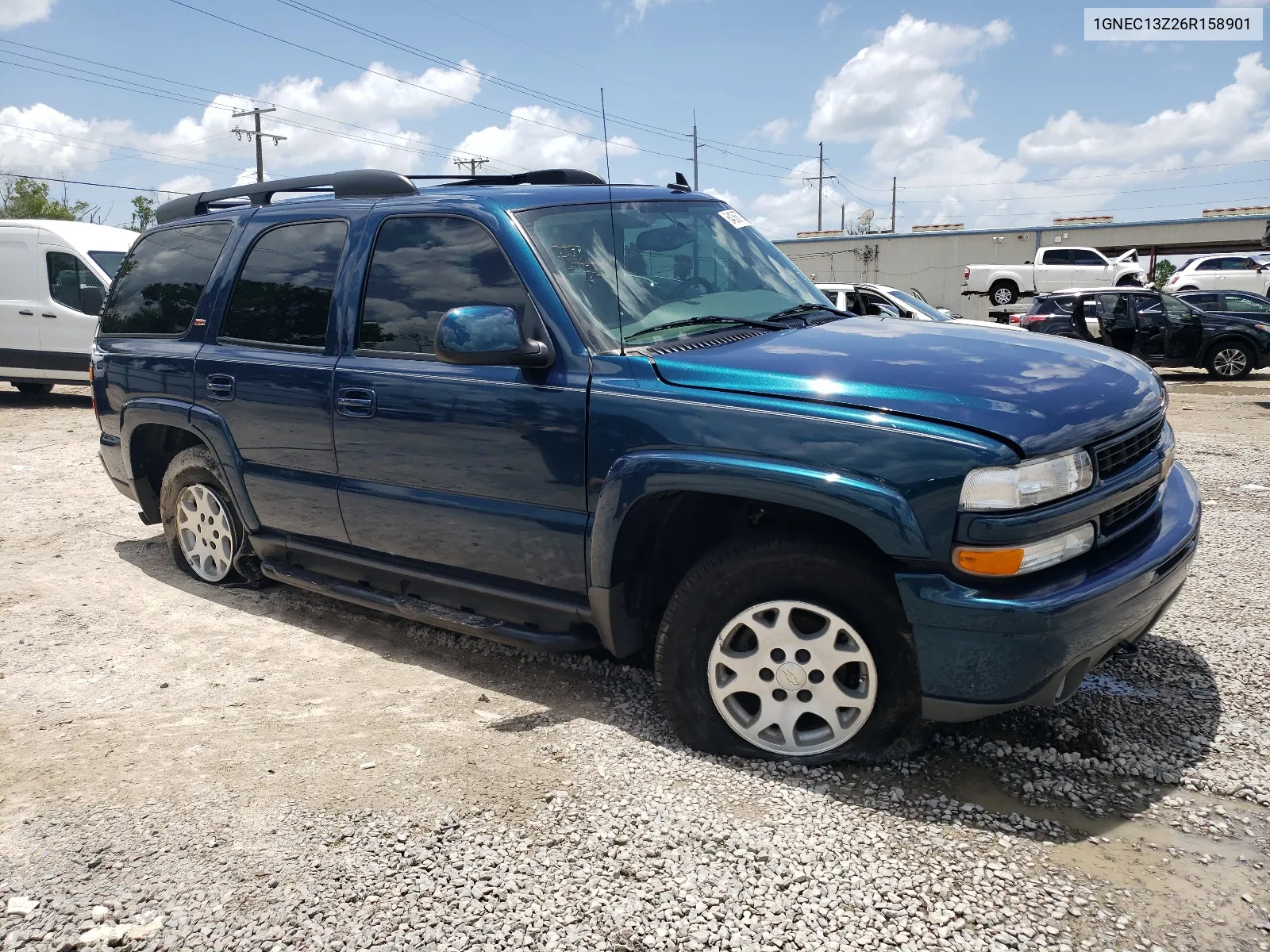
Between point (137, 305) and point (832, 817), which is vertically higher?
point (137, 305)

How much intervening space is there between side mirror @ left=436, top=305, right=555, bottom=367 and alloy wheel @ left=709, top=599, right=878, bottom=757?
113 cm

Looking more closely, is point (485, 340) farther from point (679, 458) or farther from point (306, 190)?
point (306, 190)

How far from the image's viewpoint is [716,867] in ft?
8.47

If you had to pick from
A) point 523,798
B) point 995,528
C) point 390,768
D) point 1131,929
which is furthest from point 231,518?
point 1131,929

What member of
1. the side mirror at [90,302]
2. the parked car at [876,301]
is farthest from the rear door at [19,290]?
the parked car at [876,301]

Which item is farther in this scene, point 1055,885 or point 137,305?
point 137,305

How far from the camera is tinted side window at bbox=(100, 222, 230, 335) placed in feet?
15.8

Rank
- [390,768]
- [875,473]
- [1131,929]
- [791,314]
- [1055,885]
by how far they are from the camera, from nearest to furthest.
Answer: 1. [1131,929]
2. [1055,885]
3. [875,473]
4. [390,768]
5. [791,314]

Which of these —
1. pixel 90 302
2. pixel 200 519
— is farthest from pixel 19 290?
pixel 200 519

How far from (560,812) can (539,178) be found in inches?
111

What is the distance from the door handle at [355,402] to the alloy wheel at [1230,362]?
1612 cm

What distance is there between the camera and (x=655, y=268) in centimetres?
363

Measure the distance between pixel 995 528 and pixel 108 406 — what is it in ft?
15.7

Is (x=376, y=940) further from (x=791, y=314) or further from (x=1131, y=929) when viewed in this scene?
(x=791, y=314)
